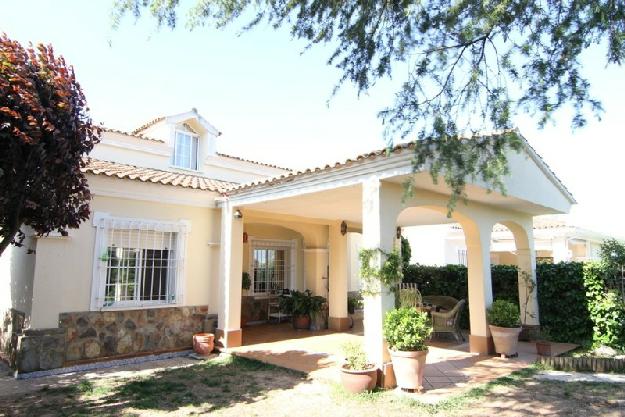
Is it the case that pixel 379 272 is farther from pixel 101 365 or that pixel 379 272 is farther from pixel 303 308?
pixel 303 308

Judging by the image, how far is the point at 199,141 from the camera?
50.4ft

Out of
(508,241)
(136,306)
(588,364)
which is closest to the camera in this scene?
(588,364)

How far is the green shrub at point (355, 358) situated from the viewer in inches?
259

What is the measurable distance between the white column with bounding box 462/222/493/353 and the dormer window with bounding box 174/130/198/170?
9.85 m

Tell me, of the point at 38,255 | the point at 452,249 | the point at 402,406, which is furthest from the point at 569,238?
the point at 38,255

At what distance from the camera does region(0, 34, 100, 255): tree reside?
17.5 feet

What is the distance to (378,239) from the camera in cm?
688

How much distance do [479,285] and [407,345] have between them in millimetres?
3694

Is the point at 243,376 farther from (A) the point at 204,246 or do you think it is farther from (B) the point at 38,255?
(B) the point at 38,255

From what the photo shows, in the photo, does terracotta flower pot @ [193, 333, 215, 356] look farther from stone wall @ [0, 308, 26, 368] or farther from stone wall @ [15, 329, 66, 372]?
stone wall @ [0, 308, 26, 368]

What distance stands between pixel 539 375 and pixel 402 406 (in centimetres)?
332

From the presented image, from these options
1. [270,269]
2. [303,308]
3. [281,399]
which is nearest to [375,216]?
[281,399]

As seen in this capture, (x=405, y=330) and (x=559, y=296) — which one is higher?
(x=559, y=296)

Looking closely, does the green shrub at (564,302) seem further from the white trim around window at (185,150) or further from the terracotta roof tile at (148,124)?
the terracotta roof tile at (148,124)
